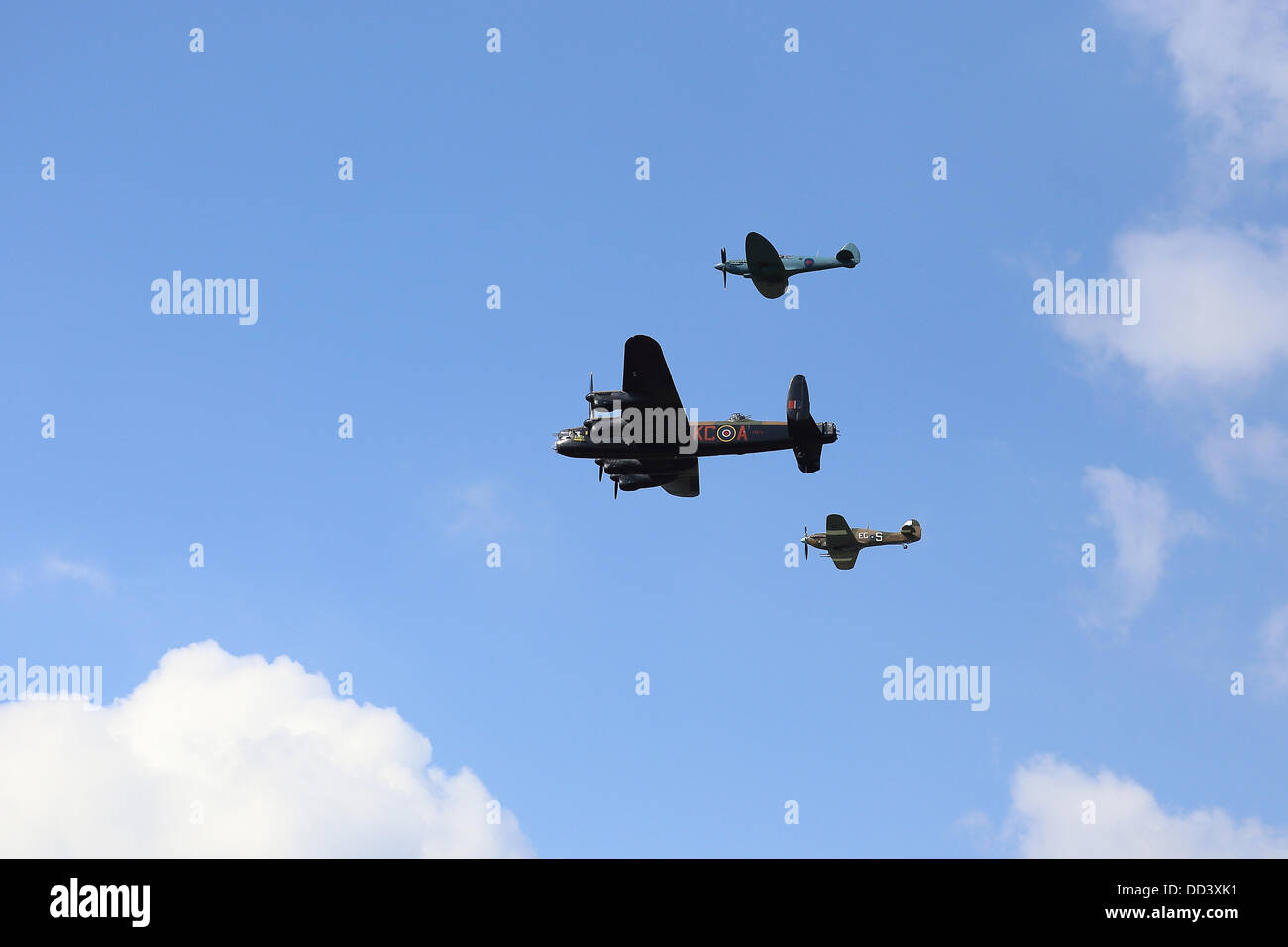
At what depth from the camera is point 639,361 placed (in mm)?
60000

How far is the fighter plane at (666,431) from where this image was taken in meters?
61.6

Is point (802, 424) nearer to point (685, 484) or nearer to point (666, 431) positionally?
point (666, 431)

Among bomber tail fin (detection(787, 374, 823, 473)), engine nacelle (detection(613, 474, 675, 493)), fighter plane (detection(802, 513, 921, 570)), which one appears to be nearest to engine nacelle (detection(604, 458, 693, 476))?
engine nacelle (detection(613, 474, 675, 493))

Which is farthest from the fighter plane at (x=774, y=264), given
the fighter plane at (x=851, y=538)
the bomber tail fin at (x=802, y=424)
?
the fighter plane at (x=851, y=538)

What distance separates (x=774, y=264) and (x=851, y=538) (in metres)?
27.2

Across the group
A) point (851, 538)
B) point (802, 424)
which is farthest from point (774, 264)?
point (851, 538)

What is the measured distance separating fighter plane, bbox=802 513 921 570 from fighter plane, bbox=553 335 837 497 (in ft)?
72.3

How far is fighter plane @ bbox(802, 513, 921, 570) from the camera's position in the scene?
8562 cm

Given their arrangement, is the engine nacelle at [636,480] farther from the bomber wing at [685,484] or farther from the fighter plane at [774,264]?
A: the fighter plane at [774,264]

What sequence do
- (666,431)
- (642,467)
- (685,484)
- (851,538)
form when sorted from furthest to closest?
(851,538), (685,484), (642,467), (666,431)

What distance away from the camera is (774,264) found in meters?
67.4

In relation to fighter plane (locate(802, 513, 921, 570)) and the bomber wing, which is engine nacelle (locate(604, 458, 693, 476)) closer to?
the bomber wing
